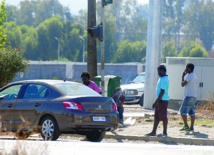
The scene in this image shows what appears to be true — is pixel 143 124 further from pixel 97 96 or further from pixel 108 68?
pixel 108 68

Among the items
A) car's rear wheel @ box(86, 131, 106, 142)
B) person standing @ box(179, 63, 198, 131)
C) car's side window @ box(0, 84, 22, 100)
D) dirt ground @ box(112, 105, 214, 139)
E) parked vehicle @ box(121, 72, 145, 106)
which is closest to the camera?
car's rear wheel @ box(86, 131, 106, 142)

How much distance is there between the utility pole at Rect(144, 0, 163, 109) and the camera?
91.0 feet

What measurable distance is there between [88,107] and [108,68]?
188 feet

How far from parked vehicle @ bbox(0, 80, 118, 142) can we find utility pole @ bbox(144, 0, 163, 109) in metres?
11.2

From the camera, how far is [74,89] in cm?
1669

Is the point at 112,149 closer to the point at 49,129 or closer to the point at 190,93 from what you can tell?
the point at 49,129

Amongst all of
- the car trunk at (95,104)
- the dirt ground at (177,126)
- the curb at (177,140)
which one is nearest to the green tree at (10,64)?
the dirt ground at (177,126)

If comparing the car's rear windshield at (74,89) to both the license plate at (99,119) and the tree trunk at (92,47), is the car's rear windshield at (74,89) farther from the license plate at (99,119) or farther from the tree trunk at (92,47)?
the tree trunk at (92,47)

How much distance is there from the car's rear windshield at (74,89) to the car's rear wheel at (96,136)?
3.24 ft

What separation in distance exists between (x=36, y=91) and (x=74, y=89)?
92 centimetres

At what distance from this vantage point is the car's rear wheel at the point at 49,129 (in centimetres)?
1611

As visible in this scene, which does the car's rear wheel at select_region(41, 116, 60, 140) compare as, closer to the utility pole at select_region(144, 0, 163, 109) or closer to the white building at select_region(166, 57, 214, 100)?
the utility pole at select_region(144, 0, 163, 109)

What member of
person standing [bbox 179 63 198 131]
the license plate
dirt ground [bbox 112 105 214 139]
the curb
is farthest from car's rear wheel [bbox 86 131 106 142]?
person standing [bbox 179 63 198 131]

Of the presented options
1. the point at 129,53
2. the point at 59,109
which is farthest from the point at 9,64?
the point at 129,53
